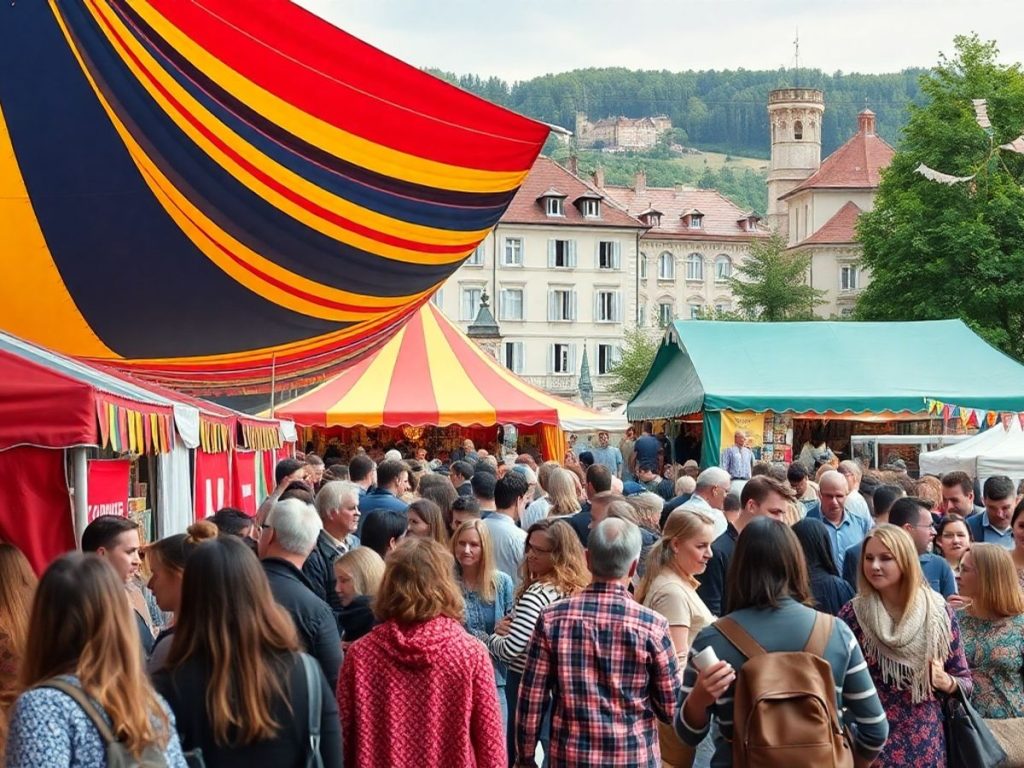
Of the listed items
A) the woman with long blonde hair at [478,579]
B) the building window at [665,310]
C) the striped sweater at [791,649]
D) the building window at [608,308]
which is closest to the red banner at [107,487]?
the woman with long blonde hair at [478,579]

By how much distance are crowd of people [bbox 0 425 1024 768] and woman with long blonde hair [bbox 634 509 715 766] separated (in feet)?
0.04

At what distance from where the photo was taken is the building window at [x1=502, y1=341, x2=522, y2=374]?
6814 centimetres

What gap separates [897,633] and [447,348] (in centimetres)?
2138

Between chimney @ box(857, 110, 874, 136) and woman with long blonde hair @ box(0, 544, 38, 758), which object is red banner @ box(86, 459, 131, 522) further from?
chimney @ box(857, 110, 874, 136)

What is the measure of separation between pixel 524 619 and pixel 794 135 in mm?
96712

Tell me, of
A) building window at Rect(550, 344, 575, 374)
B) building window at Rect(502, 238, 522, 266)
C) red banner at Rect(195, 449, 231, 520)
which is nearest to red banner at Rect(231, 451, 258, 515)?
red banner at Rect(195, 449, 231, 520)

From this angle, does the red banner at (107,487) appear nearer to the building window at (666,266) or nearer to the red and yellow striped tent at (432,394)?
the red and yellow striped tent at (432,394)

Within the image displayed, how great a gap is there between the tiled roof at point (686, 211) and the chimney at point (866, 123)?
25.0 feet

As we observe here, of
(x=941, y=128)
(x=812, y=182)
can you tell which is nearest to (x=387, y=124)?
(x=941, y=128)

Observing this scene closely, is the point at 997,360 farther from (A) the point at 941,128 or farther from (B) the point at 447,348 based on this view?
(A) the point at 941,128

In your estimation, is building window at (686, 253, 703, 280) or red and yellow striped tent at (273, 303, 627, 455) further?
building window at (686, 253, 703, 280)

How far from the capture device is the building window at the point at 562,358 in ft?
226

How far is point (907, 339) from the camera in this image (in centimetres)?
2678

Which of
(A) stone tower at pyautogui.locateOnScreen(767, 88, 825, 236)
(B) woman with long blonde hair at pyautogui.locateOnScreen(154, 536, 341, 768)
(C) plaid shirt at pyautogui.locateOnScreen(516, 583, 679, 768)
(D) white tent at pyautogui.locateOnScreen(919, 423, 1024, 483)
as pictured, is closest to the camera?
(B) woman with long blonde hair at pyautogui.locateOnScreen(154, 536, 341, 768)
